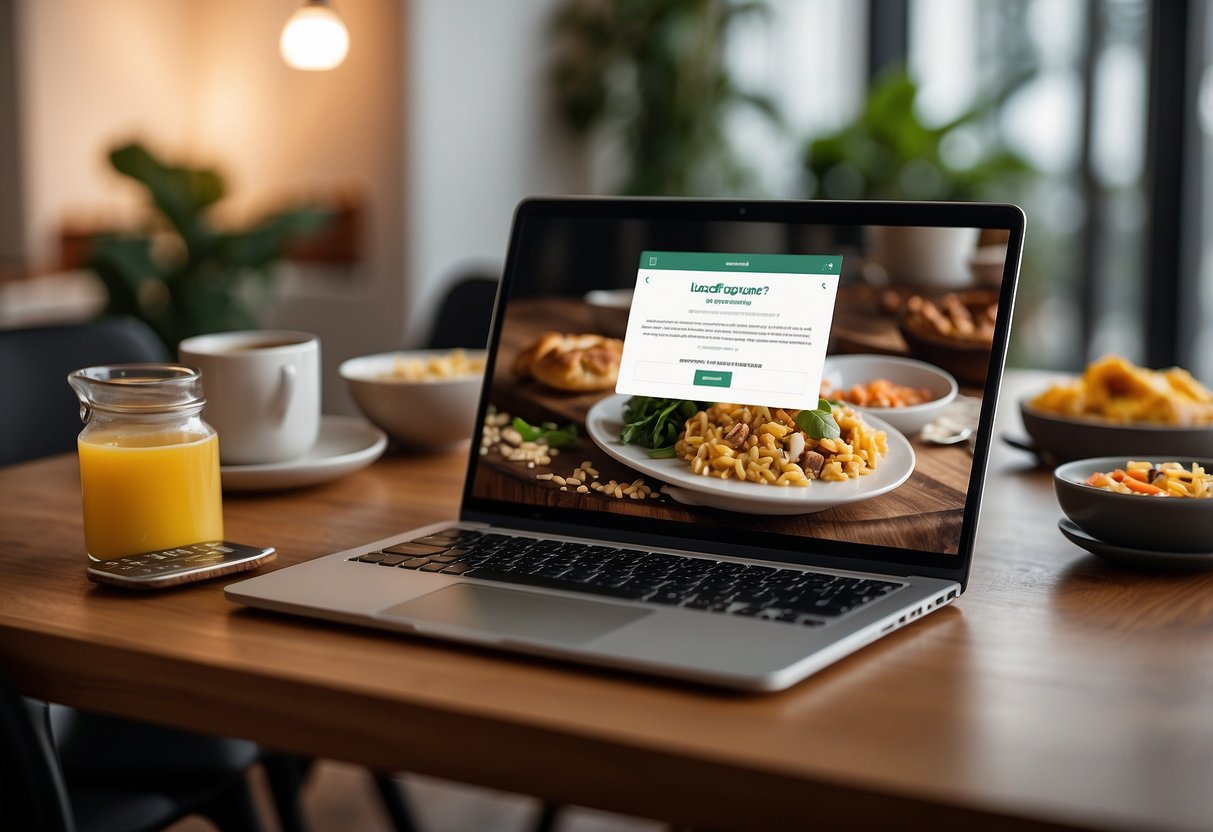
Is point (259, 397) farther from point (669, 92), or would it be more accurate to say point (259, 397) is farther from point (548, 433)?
point (669, 92)

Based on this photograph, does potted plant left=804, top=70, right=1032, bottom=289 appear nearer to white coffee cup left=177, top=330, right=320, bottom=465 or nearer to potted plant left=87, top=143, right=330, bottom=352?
potted plant left=87, top=143, right=330, bottom=352

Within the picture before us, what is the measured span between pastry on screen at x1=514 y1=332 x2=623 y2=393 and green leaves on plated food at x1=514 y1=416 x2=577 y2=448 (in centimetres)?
3

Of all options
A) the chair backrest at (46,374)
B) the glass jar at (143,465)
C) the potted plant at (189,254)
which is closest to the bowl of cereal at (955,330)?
the glass jar at (143,465)

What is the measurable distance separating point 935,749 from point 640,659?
16 cm

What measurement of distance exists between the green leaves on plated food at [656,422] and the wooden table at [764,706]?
24 centimetres

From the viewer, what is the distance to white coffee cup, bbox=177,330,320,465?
1127 millimetres

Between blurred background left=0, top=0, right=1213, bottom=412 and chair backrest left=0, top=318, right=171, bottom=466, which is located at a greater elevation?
blurred background left=0, top=0, right=1213, bottom=412

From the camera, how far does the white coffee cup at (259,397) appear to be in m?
1.13

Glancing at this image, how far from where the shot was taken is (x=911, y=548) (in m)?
0.83

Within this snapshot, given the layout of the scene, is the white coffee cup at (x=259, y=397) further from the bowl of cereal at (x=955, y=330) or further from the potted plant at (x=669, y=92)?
the potted plant at (x=669, y=92)

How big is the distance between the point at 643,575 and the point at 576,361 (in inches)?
9.5

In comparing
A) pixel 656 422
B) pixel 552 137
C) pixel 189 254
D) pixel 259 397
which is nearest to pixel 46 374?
pixel 259 397

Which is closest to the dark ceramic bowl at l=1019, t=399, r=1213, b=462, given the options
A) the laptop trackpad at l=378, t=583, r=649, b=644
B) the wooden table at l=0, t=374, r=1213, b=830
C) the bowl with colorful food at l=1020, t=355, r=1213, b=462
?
the bowl with colorful food at l=1020, t=355, r=1213, b=462

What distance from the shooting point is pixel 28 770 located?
2.56ft
